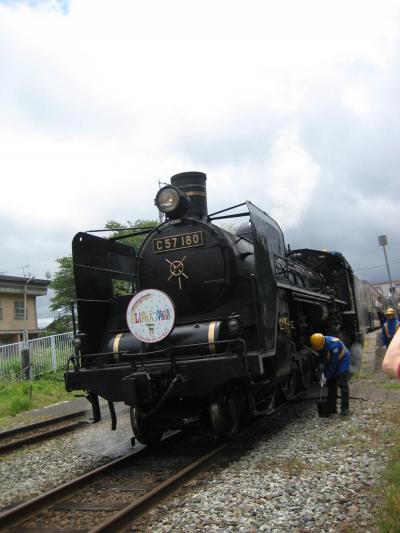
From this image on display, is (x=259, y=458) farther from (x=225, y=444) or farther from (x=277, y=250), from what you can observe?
(x=277, y=250)

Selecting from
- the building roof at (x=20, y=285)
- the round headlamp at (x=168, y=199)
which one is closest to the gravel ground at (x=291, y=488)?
the round headlamp at (x=168, y=199)

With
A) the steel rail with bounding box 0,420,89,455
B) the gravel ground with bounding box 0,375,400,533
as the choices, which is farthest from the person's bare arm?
the steel rail with bounding box 0,420,89,455

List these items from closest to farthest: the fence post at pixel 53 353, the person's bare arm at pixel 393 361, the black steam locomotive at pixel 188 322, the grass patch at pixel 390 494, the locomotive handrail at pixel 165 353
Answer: the person's bare arm at pixel 393 361 → the grass patch at pixel 390 494 → the locomotive handrail at pixel 165 353 → the black steam locomotive at pixel 188 322 → the fence post at pixel 53 353

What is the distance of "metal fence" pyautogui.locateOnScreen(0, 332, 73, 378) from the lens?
15.6 metres

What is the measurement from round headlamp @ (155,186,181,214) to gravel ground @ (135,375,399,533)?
10.6 feet

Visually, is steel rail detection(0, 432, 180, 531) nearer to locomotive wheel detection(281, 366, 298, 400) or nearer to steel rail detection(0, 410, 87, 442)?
locomotive wheel detection(281, 366, 298, 400)

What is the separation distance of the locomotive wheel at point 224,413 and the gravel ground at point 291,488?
12.2 inches

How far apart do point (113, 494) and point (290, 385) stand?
4.00m

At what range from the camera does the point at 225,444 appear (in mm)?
6496

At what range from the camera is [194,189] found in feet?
24.7

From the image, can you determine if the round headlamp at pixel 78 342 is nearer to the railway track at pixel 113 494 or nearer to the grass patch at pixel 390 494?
the railway track at pixel 113 494

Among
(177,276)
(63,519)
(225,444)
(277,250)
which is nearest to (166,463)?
(225,444)

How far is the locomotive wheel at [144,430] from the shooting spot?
6.41 m

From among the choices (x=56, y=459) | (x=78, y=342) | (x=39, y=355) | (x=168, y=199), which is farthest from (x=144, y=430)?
(x=39, y=355)
